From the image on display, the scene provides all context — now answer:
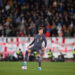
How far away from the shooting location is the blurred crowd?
87.7 feet

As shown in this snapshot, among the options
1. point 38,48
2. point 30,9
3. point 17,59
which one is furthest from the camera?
point 30,9

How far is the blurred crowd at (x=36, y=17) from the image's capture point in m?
26.7

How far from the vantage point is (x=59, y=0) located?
29.9 metres

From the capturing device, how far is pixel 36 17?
28.1 meters

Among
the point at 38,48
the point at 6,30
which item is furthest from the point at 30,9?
the point at 38,48

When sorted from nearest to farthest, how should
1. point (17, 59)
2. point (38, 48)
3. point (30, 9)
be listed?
point (38, 48), point (17, 59), point (30, 9)

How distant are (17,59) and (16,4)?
594 cm

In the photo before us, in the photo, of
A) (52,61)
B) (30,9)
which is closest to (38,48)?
(52,61)

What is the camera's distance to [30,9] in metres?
29.5

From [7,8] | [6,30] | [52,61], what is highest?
[7,8]

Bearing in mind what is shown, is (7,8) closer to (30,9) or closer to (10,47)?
(30,9)

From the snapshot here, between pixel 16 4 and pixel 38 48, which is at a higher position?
pixel 16 4

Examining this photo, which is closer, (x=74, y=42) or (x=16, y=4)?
(x=74, y=42)

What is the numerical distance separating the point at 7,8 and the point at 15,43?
4564 millimetres
